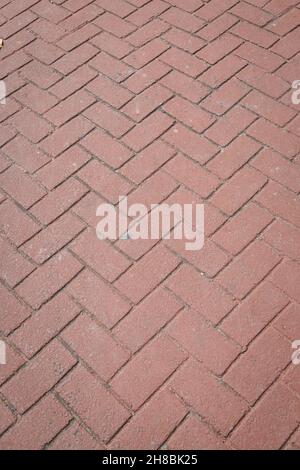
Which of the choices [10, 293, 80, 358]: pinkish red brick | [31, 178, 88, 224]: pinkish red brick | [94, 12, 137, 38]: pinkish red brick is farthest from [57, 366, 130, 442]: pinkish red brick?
[94, 12, 137, 38]: pinkish red brick

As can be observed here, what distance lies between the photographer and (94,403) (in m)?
1.96

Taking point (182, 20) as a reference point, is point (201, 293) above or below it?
below

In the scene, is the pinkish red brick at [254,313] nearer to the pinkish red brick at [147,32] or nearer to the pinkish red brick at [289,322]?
→ the pinkish red brick at [289,322]

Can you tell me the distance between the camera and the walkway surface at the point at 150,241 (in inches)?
76.4

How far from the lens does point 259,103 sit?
2852mm

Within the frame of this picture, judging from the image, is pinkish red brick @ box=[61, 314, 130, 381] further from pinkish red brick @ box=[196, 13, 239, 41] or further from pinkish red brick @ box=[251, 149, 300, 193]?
pinkish red brick @ box=[196, 13, 239, 41]

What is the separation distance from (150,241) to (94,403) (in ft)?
2.97

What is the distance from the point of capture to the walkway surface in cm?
194

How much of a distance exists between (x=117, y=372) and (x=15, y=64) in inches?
99.3

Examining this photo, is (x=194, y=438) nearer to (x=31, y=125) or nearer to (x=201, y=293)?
(x=201, y=293)

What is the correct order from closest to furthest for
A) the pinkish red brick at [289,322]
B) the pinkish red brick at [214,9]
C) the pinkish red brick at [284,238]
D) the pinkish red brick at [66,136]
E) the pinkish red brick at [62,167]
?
the pinkish red brick at [289,322]
the pinkish red brick at [284,238]
the pinkish red brick at [62,167]
the pinkish red brick at [66,136]
the pinkish red brick at [214,9]

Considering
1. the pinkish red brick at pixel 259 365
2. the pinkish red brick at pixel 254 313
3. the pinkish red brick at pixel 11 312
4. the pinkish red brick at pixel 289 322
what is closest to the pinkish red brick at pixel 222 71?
the pinkish red brick at pixel 254 313

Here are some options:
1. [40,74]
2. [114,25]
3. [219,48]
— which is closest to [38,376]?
[40,74]

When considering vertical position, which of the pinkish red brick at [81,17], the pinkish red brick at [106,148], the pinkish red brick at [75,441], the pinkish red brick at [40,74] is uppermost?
the pinkish red brick at [81,17]
